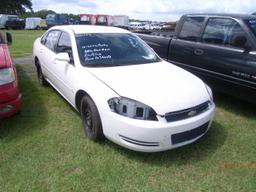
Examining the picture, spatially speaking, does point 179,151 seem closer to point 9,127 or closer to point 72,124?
point 72,124

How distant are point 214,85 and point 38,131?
10.4ft

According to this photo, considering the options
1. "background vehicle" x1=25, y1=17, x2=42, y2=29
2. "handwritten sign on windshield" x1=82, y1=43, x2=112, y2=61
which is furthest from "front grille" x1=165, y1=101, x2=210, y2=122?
"background vehicle" x1=25, y1=17, x2=42, y2=29

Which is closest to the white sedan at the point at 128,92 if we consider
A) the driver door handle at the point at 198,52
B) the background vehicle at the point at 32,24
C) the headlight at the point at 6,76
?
the headlight at the point at 6,76

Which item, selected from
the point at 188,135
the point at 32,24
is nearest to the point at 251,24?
the point at 188,135

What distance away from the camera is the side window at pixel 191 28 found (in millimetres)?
5469

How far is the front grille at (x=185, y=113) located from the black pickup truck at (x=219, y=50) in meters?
1.41

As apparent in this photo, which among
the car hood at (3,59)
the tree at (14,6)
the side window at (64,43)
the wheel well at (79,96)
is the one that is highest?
the tree at (14,6)

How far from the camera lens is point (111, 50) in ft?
14.2

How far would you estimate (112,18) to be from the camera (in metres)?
46.8

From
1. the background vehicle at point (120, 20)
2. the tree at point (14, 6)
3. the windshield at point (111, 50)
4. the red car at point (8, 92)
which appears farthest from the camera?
the tree at point (14, 6)

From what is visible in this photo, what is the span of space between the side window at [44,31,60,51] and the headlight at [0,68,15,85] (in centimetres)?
136

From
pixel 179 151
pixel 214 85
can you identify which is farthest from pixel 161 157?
pixel 214 85

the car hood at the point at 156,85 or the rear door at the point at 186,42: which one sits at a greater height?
the rear door at the point at 186,42

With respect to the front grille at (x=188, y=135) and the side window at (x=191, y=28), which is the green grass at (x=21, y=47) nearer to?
the side window at (x=191, y=28)
